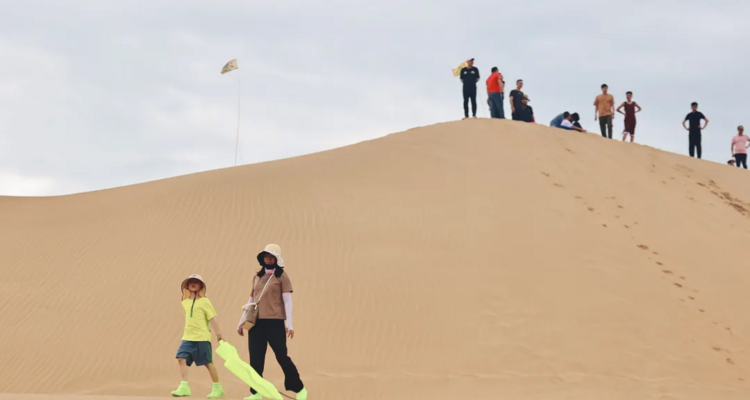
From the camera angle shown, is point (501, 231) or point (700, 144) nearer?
point (501, 231)

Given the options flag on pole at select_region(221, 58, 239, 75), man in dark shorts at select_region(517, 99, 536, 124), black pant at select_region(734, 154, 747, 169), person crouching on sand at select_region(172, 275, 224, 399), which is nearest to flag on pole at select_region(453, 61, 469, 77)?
man in dark shorts at select_region(517, 99, 536, 124)

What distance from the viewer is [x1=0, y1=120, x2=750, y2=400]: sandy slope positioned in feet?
37.6

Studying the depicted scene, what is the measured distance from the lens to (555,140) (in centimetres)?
2019

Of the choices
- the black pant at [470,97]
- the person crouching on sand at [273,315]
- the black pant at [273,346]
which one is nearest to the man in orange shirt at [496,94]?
the black pant at [470,97]

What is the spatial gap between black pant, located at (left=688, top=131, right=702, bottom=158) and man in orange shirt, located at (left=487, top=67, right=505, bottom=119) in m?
5.03

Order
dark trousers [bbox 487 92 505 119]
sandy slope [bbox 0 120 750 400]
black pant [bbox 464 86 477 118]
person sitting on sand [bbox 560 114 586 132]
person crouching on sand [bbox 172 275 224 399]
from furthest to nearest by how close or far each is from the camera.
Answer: person sitting on sand [bbox 560 114 586 132] → dark trousers [bbox 487 92 505 119] → black pant [bbox 464 86 477 118] → sandy slope [bbox 0 120 750 400] → person crouching on sand [bbox 172 275 224 399]

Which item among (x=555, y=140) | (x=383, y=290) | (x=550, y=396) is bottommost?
(x=550, y=396)

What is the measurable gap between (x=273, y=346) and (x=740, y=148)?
1828 centimetres

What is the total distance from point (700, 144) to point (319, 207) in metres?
11.5

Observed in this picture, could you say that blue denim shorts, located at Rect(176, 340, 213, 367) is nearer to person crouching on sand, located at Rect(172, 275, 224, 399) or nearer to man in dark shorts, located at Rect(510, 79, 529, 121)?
person crouching on sand, located at Rect(172, 275, 224, 399)

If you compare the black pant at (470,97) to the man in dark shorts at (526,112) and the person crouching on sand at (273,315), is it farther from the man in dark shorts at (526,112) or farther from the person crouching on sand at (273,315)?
the person crouching on sand at (273,315)

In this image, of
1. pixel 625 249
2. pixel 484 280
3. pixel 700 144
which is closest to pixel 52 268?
pixel 484 280

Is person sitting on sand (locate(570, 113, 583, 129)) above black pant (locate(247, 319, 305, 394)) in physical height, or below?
above

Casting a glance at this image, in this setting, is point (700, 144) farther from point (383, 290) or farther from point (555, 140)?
point (383, 290)
